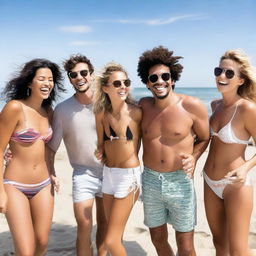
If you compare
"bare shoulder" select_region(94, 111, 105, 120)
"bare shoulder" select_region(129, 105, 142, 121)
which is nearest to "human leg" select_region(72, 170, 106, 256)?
"bare shoulder" select_region(94, 111, 105, 120)

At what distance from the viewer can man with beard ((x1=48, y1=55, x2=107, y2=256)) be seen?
15.9 feet

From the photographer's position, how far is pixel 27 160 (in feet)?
14.2

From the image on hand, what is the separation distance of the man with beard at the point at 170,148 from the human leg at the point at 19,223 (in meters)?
1.45

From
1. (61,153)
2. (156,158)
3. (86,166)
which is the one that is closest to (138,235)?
(86,166)

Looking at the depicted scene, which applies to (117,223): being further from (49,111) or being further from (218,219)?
(49,111)

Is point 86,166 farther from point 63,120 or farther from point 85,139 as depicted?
point 63,120

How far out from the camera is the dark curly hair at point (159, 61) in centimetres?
452

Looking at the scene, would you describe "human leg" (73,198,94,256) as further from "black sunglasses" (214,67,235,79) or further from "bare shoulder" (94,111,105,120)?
"black sunglasses" (214,67,235,79)

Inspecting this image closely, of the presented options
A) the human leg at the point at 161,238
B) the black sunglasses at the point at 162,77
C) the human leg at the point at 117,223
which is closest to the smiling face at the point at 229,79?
the black sunglasses at the point at 162,77

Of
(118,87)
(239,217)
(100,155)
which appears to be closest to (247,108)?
(239,217)

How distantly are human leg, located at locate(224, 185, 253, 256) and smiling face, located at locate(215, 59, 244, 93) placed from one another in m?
1.16

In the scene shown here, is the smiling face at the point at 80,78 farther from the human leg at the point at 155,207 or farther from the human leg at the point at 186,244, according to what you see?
the human leg at the point at 186,244

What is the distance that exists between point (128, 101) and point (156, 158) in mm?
814

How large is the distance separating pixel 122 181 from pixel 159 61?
1.58 metres
